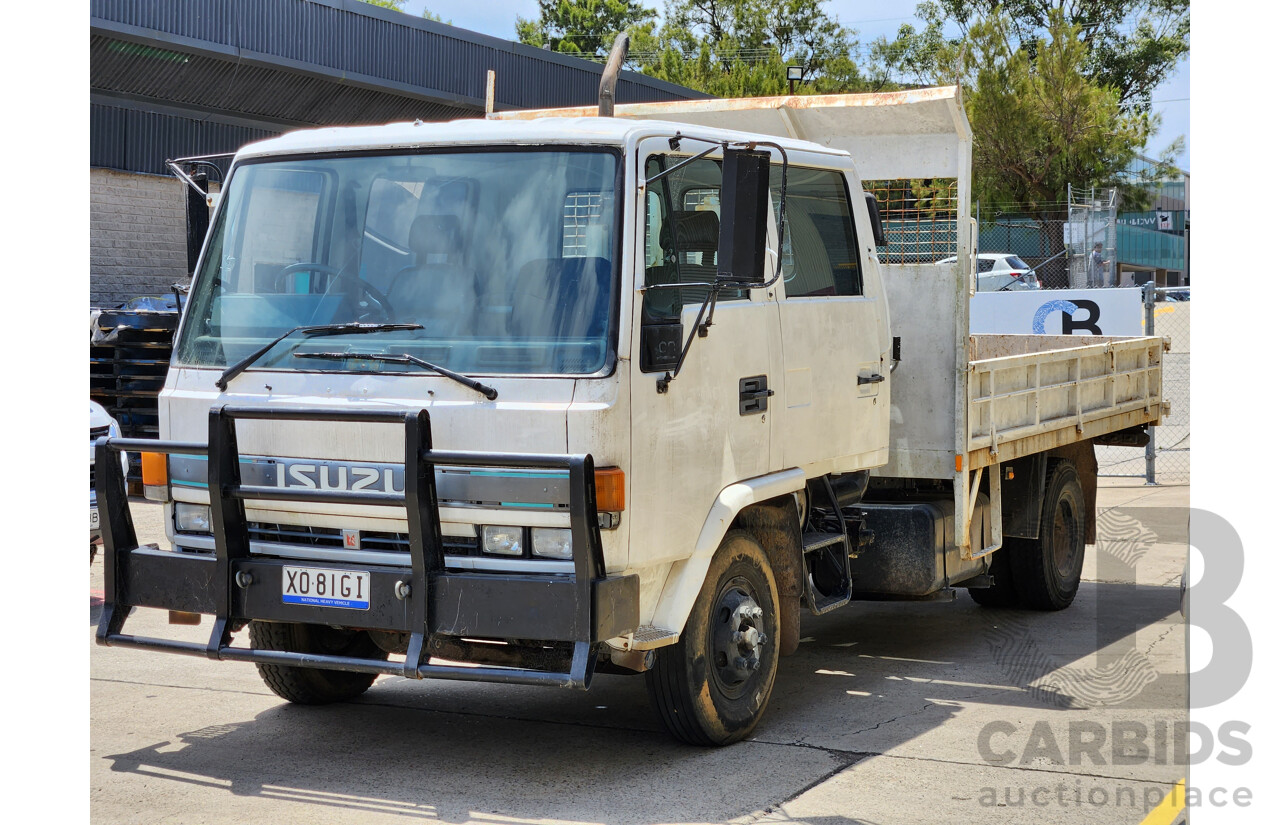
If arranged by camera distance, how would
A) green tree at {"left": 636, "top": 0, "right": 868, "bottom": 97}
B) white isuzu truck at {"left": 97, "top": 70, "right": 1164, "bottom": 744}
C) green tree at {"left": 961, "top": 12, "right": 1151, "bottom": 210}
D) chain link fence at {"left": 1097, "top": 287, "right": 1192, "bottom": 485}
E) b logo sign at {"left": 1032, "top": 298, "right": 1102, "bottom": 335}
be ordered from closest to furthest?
1. white isuzu truck at {"left": 97, "top": 70, "right": 1164, "bottom": 744}
2. b logo sign at {"left": 1032, "top": 298, "right": 1102, "bottom": 335}
3. chain link fence at {"left": 1097, "top": 287, "right": 1192, "bottom": 485}
4. green tree at {"left": 961, "top": 12, "right": 1151, "bottom": 210}
5. green tree at {"left": 636, "top": 0, "right": 868, "bottom": 97}

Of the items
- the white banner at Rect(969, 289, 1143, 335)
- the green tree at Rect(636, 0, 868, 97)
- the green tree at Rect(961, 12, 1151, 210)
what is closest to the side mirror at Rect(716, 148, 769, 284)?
the white banner at Rect(969, 289, 1143, 335)

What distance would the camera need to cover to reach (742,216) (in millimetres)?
4988

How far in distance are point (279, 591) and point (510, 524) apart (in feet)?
3.03

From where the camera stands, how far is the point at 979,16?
1624 inches

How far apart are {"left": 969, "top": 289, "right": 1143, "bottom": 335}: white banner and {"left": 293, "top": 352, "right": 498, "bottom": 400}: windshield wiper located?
30.7ft

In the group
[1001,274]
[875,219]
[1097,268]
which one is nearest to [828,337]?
[875,219]

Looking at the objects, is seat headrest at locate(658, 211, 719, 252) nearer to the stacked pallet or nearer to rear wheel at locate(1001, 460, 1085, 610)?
rear wheel at locate(1001, 460, 1085, 610)

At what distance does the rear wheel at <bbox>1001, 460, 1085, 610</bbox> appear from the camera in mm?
8461

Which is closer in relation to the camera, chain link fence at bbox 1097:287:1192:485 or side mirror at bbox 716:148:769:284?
side mirror at bbox 716:148:769:284

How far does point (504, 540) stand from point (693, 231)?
1.45m

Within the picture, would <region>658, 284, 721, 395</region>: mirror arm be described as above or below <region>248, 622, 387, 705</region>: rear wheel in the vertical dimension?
above

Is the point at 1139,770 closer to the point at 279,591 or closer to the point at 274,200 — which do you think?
the point at 279,591

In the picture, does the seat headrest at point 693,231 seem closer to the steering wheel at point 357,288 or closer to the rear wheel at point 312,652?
the steering wheel at point 357,288
